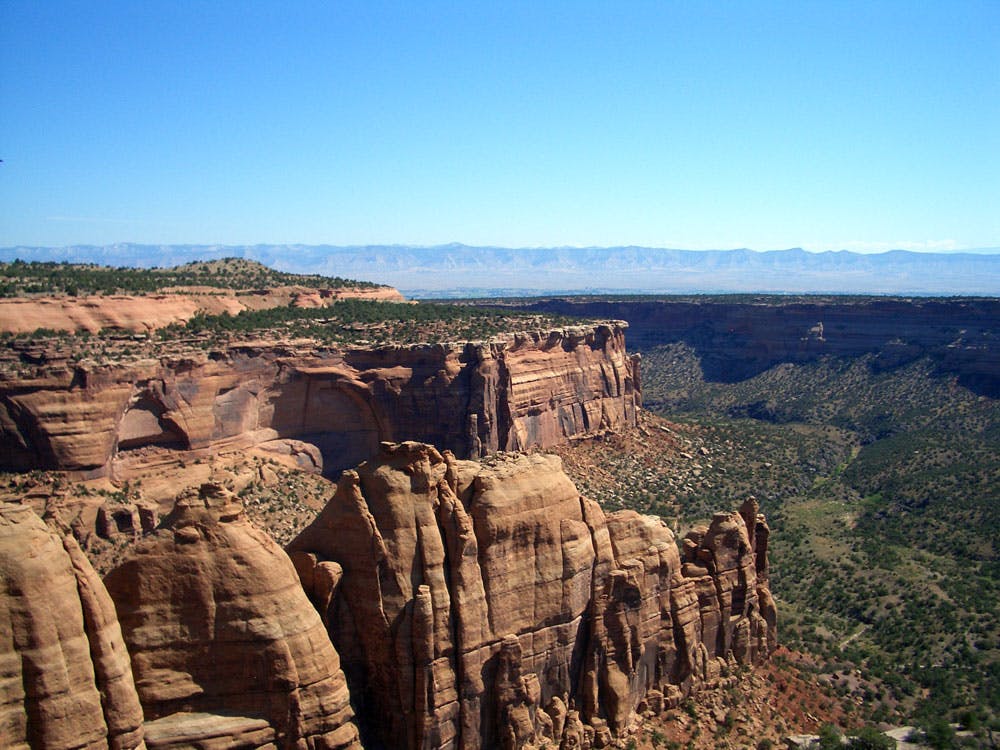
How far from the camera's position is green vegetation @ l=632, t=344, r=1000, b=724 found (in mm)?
42594

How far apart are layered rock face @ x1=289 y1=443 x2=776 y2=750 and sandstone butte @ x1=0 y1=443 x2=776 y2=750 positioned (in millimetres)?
58

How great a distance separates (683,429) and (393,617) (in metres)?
68.9

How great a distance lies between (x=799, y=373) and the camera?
4766 inches

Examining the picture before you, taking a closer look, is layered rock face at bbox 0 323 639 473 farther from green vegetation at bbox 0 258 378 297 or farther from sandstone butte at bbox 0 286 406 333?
green vegetation at bbox 0 258 378 297

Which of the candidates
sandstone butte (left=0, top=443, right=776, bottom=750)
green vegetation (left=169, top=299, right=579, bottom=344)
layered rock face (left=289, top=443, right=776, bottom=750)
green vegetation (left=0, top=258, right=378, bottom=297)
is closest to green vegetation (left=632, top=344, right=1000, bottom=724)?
layered rock face (left=289, top=443, right=776, bottom=750)

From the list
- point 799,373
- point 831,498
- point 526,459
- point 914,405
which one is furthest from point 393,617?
point 799,373

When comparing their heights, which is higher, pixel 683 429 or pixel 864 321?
pixel 864 321

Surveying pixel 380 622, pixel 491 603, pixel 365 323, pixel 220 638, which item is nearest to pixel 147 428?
pixel 365 323

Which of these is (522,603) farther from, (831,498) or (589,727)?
(831,498)

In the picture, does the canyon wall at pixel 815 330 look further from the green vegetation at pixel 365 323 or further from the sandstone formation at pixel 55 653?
the sandstone formation at pixel 55 653

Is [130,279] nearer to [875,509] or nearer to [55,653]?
[55,653]

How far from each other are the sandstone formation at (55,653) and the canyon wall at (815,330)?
10363 centimetres

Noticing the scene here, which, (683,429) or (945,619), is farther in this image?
(683,429)

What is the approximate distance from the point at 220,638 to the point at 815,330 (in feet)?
380
